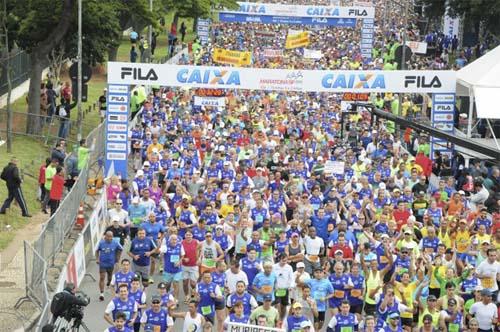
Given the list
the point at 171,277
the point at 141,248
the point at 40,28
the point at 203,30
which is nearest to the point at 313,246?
the point at 171,277

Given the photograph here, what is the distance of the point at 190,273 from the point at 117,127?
32.9ft

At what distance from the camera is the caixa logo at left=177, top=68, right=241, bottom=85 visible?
2973 cm

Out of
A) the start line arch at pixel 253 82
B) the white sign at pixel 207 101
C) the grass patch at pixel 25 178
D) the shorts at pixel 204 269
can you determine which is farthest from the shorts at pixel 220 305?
the white sign at pixel 207 101

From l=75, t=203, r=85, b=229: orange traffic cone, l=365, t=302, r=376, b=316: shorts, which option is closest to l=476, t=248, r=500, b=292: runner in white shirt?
l=365, t=302, r=376, b=316: shorts

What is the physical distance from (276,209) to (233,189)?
5.75 ft

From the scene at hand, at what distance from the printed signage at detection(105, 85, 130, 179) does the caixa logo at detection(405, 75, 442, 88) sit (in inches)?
247

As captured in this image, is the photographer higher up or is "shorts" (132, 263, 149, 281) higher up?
the photographer

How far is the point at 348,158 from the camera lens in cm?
2848

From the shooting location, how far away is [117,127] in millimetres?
29719

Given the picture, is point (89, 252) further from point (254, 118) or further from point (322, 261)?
point (254, 118)

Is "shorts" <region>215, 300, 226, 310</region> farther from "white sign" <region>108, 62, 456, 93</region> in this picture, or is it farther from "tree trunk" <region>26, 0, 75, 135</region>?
"tree trunk" <region>26, 0, 75, 135</region>

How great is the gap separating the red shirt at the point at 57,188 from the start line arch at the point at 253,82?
3.59 meters

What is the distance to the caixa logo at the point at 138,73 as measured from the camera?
2938 centimetres

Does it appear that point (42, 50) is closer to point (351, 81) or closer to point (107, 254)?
point (351, 81)
